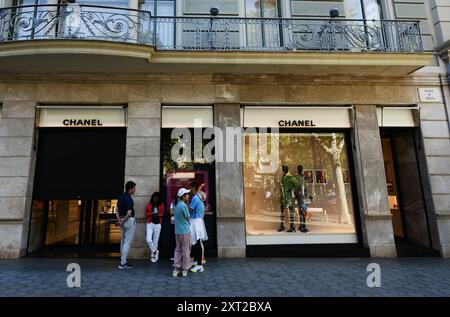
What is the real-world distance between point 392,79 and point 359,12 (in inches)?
95.9

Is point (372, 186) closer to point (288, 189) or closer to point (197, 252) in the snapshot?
point (288, 189)

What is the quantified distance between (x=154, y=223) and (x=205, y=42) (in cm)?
525

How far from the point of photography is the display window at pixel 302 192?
308 inches

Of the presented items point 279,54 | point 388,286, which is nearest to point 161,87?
point 279,54

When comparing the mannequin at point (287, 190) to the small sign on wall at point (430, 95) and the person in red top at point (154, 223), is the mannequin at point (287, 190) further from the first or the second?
the small sign on wall at point (430, 95)

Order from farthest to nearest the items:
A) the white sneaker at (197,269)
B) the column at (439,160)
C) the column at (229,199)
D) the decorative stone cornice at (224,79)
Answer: the decorative stone cornice at (224,79) < the column at (439,160) < the column at (229,199) < the white sneaker at (197,269)

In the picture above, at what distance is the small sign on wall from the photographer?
8289 mm

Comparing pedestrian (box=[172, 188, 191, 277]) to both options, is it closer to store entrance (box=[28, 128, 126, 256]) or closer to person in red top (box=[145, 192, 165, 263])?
person in red top (box=[145, 192, 165, 263])

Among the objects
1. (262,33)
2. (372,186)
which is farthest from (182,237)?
(262,33)

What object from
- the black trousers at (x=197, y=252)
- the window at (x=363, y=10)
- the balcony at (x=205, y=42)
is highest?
the window at (x=363, y=10)

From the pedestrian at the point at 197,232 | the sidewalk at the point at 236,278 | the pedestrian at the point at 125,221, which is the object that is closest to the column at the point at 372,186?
the sidewalk at the point at 236,278

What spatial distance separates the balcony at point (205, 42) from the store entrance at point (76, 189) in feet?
6.61
